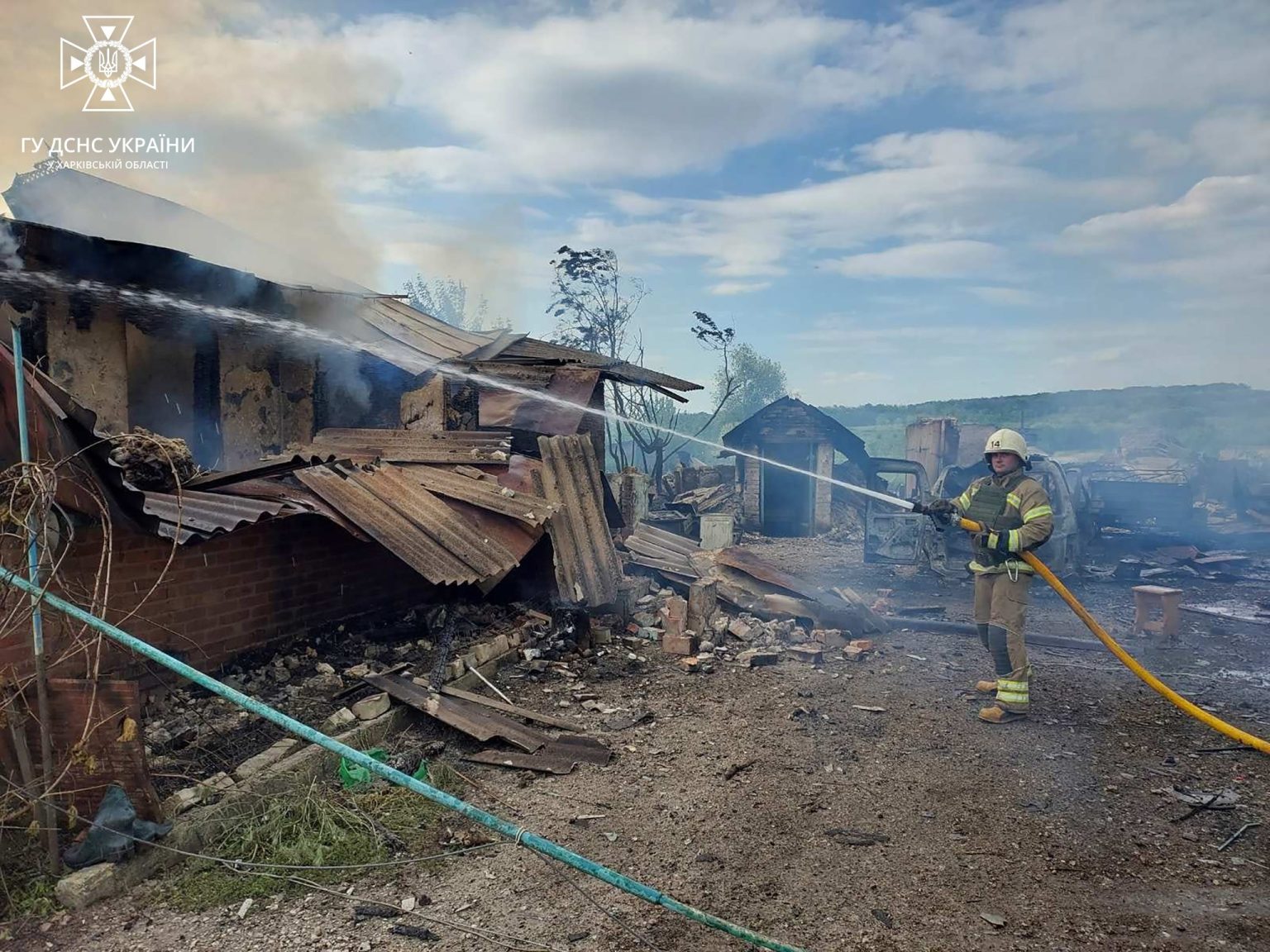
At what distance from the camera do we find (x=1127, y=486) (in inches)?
587

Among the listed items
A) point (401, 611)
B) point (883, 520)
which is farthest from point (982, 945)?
point (883, 520)

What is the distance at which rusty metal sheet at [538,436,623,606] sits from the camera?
7.45 metres

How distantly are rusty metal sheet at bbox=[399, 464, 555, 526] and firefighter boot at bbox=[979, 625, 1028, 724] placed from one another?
390 cm

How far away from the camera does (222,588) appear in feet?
17.7

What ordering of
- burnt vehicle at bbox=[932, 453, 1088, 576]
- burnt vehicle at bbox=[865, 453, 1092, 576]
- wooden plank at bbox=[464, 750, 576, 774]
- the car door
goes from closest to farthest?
wooden plank at bbox=[464, 750, 576, 774]
burnt vehicle at bbox=[932, 453, 1088, 576]
burnt vehicle at bbox=[865, 453, 1092, 576]
the car door

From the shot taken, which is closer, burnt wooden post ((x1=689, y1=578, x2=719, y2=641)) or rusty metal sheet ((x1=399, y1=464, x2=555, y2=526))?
rusty metal sheet ((x1=399, y1=464, x2=555, y2=526))

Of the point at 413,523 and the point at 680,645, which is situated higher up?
the point at 413,523

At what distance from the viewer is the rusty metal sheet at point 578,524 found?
7.45m

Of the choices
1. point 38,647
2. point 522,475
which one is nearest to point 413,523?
point 522,475

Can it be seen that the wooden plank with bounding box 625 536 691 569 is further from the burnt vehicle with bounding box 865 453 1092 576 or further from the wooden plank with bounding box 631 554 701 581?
the burnt vehicle with bounding box 865 453 1092 576

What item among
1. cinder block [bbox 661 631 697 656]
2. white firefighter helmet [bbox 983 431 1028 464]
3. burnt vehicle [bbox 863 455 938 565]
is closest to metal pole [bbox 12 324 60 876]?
cinder block [bbox 661 631 697 656]

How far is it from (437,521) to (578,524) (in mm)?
2122

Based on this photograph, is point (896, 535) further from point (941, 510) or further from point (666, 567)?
point (941, 510)

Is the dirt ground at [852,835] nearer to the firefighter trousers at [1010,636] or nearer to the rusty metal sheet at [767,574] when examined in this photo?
the firefighter trousers at [1010,636]
